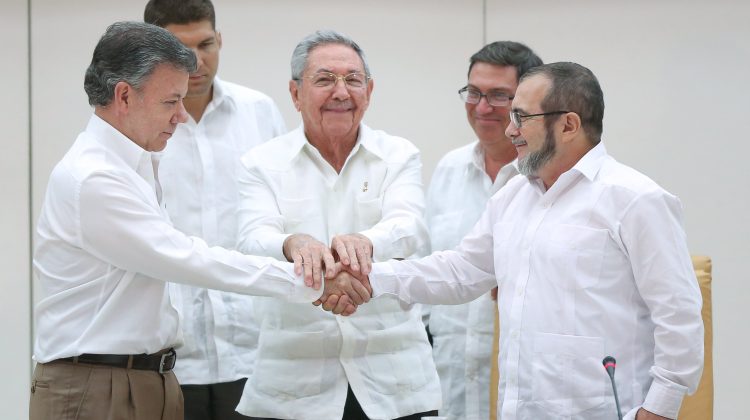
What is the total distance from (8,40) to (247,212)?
2.31m

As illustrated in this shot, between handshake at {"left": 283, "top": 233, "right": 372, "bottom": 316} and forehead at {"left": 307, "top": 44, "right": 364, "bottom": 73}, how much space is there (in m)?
0.52

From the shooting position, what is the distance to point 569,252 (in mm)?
2656

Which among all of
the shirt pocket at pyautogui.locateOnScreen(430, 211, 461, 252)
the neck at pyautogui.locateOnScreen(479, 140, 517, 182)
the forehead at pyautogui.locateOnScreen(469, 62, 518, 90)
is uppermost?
the forehead at pyautogui.locateOnScreen(469, 62, 518, 90)

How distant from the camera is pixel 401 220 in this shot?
3.13 metres

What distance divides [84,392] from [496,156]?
1677mm

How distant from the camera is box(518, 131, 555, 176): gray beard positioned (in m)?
2.78

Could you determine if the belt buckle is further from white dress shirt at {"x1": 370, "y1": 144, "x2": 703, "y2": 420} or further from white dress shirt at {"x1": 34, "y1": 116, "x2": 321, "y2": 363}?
white dress shirt at {"x1": 370, "y1": 144, "x2": 703, "y2": 420}

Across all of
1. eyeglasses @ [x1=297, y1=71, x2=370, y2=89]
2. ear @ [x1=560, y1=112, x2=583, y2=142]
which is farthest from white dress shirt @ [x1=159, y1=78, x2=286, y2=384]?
ear @ [x1=560, y1=112, x2=583, y2=142]

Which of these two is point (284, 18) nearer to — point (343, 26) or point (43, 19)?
point (343, 26)

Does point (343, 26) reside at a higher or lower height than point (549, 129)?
higher

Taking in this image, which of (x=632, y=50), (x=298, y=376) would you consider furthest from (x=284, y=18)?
(x=298, y=376)

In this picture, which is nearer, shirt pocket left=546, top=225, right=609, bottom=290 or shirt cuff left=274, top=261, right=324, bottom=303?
shirt pocket left=546, top=225, right=609, bottom=290

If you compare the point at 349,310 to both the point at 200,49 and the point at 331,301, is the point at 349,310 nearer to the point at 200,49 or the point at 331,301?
the point at 331,301

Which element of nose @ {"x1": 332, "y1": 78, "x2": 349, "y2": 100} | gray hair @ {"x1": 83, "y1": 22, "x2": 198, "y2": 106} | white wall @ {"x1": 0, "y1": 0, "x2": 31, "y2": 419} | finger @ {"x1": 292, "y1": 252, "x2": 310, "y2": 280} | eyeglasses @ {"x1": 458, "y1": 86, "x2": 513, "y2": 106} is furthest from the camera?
white wall @ {"x1": 0, "y1": 0, "x2": 31, "y2": 419}
